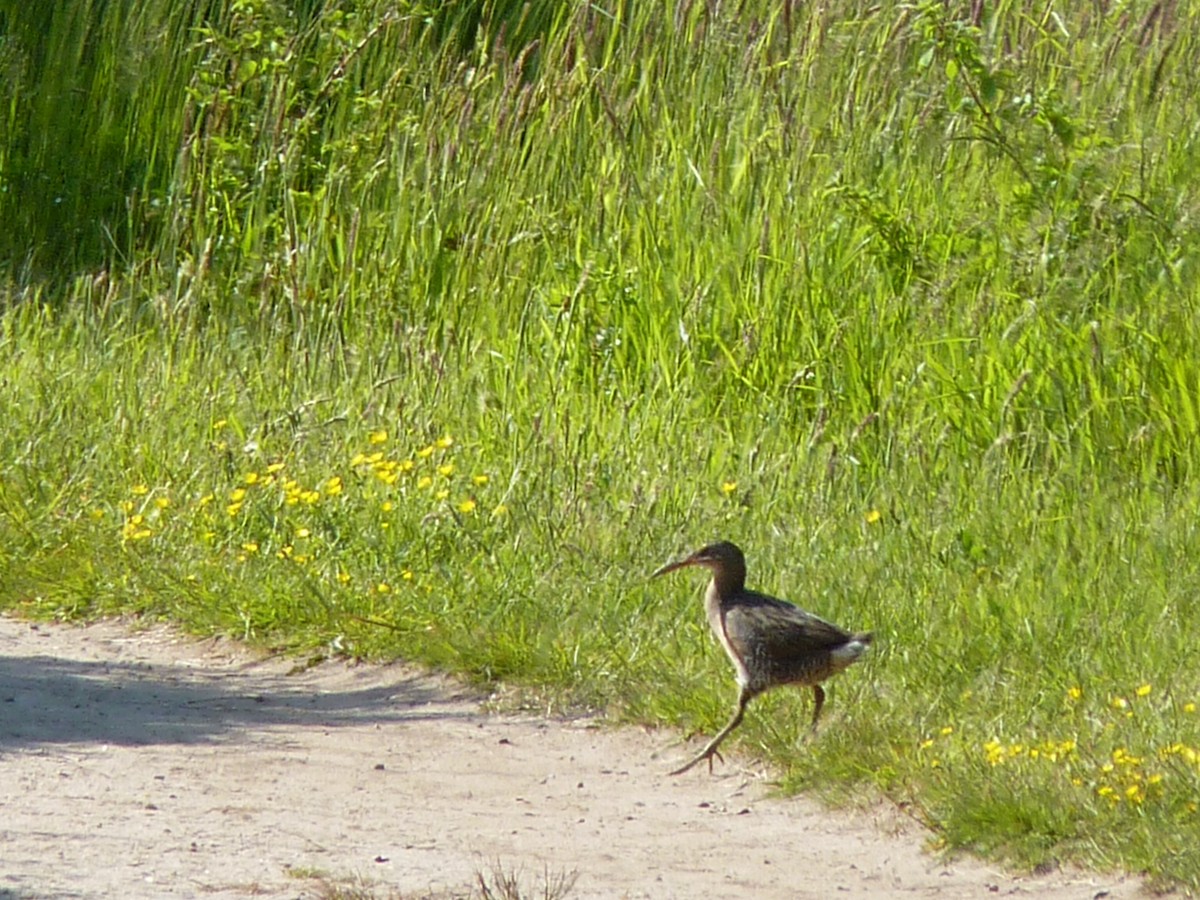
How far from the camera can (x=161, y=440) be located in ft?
27.1

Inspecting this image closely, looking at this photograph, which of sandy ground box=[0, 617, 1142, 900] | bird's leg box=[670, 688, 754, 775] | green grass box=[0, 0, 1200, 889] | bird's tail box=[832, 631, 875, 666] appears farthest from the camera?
green grass box=[0, 0, 1200, 889]

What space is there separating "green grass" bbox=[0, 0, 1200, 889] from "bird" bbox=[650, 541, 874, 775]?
0.53 feet

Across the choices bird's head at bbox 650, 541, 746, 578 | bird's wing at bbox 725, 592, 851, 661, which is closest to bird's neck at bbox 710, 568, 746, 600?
bird's head at bbox 650, 541, 746, 578

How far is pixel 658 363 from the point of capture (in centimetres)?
830

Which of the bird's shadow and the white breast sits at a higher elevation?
the white breast

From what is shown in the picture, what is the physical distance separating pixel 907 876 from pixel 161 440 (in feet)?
13.6

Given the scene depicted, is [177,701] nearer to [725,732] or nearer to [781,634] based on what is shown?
[725,732]

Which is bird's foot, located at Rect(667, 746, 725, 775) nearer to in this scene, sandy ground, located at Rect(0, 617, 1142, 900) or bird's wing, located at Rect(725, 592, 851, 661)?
sandy ground, located at Rect(0, 617, 1142, 900)

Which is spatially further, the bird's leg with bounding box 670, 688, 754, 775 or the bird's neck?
the bird's neck

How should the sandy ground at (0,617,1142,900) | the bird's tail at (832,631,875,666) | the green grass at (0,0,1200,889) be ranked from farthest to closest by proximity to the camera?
the green grass at (0,0,1200,889) < the bird's tail at (832,631,875,666) < the sandy ground at (0,617,1142,900)

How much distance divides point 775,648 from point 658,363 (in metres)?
2.81

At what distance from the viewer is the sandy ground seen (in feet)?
15.8

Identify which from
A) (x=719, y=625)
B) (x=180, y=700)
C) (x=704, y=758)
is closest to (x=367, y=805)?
(x=704, y=758)

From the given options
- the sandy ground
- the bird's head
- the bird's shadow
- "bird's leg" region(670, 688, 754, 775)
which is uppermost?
the bird's head
